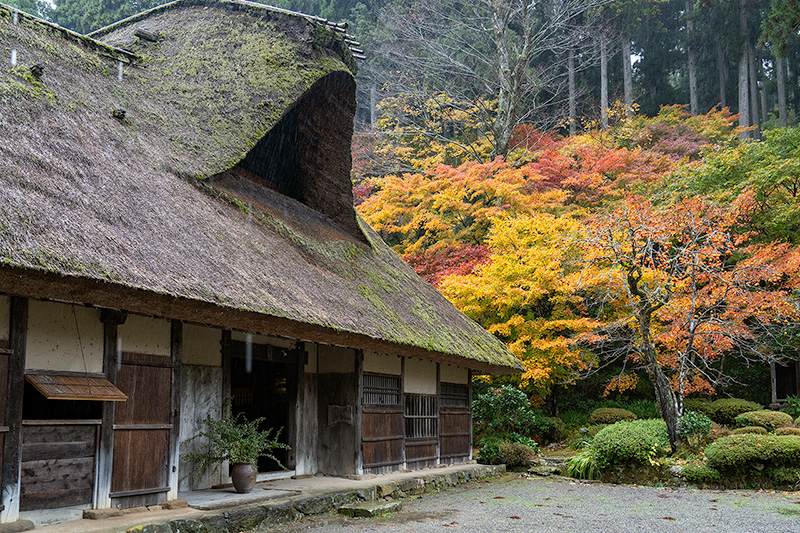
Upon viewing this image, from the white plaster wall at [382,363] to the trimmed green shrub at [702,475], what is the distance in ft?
16.7

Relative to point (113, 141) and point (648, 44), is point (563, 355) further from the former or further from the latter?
point (648, 44)

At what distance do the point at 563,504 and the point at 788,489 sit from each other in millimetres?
3991

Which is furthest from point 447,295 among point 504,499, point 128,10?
point 128,10

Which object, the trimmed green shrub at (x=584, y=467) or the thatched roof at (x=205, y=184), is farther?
the trimmed green shrub at (x=584, y=467)

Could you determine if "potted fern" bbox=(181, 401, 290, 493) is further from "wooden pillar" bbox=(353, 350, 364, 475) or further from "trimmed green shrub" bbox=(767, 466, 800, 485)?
"trimmed green shrub" bbox=(767, 466, 800, 485)

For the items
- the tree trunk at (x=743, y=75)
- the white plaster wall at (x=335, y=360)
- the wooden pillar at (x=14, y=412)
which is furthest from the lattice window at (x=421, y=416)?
the tree trunk at (x=743, y=75)

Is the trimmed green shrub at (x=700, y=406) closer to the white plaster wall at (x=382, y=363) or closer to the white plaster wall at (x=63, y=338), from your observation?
the white plaster wall at (x=382, y=363)

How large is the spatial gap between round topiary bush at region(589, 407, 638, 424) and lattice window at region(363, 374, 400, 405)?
8236mm

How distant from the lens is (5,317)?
17.4 feet

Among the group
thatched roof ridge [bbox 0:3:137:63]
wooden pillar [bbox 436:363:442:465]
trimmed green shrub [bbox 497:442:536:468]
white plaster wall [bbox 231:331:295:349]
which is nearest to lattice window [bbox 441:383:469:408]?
wooden pillar [bbox 436:363:442:465]

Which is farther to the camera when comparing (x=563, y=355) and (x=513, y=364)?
(x=563, y=355)

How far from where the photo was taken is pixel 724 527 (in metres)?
7.15

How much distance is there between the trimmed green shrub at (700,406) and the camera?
1708 centimetres

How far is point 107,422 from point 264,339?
3.26 meters
